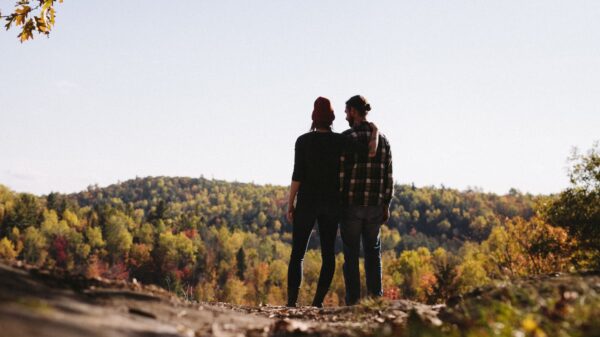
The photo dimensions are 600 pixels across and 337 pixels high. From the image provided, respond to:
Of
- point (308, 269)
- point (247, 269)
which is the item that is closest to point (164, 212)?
point (247, 269)

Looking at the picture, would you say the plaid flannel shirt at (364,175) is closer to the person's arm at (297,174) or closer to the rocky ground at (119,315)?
the person's arm at (297,174)

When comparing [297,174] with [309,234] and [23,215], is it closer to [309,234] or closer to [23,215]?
[309,234]

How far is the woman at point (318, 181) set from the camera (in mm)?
6559

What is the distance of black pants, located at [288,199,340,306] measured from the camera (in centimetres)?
654

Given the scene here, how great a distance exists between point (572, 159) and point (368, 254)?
28705 millimetres

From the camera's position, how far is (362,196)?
6.64 metres

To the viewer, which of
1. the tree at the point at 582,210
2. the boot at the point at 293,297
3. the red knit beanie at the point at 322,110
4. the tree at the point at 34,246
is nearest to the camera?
the red knit beanie at the point at 322,110

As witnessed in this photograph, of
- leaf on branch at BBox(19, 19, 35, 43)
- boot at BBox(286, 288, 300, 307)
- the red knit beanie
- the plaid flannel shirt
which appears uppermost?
leaf on branch at BBox(19, 19, 35, 43)

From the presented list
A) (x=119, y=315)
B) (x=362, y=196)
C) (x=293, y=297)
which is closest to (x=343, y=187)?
(x=362, y=196)

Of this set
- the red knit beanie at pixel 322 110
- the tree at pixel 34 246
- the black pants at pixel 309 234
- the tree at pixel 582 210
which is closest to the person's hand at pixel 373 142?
→ the red knit beanie at pixel 322 110

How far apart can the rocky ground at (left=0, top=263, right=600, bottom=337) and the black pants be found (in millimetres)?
1125

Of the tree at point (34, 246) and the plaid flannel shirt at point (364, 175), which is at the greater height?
the plaid flannel shirt at point (364, 175)

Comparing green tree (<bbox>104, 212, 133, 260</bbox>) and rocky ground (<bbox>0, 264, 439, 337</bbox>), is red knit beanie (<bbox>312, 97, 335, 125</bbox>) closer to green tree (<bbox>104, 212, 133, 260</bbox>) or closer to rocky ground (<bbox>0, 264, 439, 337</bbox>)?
rocky ground (<bbox>0, 264, 439, 337</bbox>)

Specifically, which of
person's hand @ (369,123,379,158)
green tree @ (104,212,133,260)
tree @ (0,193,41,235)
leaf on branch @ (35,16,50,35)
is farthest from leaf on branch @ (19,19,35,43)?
tree @ (0,193,41,235)
